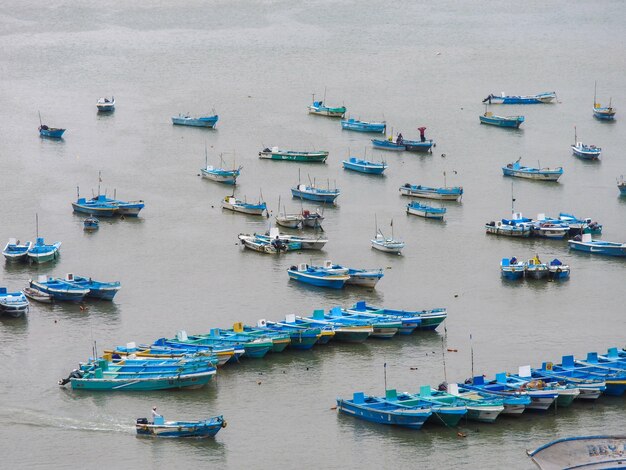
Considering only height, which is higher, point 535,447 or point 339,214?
point 339,214

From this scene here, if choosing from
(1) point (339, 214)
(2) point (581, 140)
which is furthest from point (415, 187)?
(2) point (581, 140)

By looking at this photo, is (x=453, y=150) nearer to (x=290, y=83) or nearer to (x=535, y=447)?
(x=290, y=83)

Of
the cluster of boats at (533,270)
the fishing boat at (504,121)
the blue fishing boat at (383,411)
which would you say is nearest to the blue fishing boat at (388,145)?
the fishing boat at (504,121)

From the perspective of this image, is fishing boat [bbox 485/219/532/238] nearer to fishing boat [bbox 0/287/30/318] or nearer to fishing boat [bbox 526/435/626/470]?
fishing boat [bbox 0/287/30/318]

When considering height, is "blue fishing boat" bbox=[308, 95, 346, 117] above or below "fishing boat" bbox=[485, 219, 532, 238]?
above

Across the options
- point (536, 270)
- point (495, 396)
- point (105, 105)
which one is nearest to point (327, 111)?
point (105, 105)

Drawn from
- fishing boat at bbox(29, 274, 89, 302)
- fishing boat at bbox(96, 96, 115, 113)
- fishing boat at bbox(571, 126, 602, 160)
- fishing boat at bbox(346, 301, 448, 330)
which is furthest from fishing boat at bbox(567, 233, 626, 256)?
fishing boat at bbox(96, 96, 115, 113)

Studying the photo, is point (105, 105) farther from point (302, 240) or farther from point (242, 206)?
point (302, 240)
